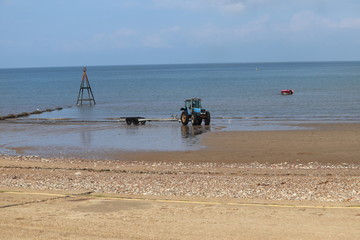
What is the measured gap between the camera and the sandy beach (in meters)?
10.9

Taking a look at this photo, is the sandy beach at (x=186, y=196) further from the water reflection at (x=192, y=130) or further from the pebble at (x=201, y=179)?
the water reflection at (x=192, y=130)

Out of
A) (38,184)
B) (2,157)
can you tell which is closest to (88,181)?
(38,184)

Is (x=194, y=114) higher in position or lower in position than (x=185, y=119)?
higher

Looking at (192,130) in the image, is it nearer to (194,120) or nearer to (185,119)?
(194,120)

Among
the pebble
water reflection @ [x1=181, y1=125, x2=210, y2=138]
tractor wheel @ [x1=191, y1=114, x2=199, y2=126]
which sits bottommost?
water reflection @ [x1=181, y1=125, x2=210, y2=138]

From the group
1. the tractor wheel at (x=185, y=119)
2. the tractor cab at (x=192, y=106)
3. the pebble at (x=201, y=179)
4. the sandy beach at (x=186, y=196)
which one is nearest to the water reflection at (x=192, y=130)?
the tractor wheel at (x=185, y=119)

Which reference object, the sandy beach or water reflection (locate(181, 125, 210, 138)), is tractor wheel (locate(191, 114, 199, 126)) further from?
the sandy beach

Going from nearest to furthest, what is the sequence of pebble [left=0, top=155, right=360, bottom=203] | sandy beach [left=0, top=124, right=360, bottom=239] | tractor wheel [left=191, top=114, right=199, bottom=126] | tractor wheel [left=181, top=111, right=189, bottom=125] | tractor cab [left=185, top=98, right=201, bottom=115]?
sandy beach [left=0, top=124, right=360, bottom=239]
pebble [left=0, top=155, right=360, bottom=203]
tractor wheel [left=191, top=114, right=199, bottom=126]
tractor wheel [left=181, top=111, right=189, bottom=125]
tractor cab [left=185, top=98, right=201, bottom=115]

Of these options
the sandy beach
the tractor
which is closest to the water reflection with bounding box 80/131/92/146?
the sandy beach

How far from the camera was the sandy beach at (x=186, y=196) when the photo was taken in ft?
35.8

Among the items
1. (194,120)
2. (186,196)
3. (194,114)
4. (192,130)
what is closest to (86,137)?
(192,130)

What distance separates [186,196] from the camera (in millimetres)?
14336

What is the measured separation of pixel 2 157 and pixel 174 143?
961 centimetres

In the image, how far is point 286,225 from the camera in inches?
436
